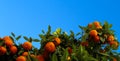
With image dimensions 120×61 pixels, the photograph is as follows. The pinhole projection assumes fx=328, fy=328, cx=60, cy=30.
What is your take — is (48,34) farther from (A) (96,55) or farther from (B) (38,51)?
(A) (96,55)

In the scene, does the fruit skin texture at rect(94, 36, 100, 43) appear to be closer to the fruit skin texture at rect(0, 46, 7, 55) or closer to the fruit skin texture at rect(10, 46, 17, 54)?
the fruit skin texture at rect(10, 46, 17, 54)

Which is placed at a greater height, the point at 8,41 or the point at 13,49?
the point at 8,41

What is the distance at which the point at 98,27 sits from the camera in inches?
304

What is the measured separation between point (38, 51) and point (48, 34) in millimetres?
447

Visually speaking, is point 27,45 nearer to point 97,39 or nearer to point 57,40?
point 57,40

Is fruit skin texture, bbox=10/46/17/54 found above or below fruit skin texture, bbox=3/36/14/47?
below

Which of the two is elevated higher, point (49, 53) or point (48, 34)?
point (48, 34)

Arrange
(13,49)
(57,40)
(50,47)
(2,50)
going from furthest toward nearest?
(13,49), (2,50), (57,40), (50,47)

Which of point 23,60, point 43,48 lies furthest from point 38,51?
point 23,60

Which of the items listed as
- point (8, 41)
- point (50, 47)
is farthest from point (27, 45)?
point (50, 47)

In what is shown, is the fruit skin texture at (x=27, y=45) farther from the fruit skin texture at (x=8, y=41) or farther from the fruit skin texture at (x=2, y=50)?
the fruit skin texture at (x=2, y=50)

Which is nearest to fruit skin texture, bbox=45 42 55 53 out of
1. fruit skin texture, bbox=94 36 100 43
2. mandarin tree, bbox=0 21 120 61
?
mandarin tree, bbox=0 21 120 61

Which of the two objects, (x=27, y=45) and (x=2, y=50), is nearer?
(x=2, y=50)

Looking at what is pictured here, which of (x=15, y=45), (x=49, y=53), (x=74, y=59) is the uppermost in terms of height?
(x=15, y=45)
